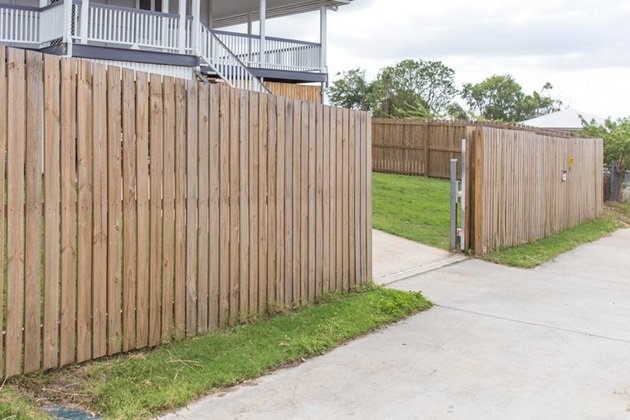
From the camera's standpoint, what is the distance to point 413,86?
2173 inches

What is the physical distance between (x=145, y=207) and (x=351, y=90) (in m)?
43.4

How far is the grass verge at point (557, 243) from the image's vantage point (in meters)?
9.69

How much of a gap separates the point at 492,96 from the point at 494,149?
186ft

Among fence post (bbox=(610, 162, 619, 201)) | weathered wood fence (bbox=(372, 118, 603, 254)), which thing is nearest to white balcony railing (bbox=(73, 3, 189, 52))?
weathered wood fence (bbox=(372, 118, 603, 254))

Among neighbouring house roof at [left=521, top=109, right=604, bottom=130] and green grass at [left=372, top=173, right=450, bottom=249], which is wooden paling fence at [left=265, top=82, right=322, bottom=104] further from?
neighbouring house roof at [left=521, top=109, right=604, bottom=130]

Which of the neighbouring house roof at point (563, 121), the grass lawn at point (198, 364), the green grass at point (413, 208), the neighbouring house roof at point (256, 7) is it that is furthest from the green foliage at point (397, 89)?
the grass lawn at point (198, 364)

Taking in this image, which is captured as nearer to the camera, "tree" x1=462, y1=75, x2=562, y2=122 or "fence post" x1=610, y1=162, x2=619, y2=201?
"fence post" x1=610, y1=162, x2=619, y2=201

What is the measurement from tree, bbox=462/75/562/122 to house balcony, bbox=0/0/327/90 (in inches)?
1915

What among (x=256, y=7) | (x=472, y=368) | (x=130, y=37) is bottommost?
(x=472, y=368)

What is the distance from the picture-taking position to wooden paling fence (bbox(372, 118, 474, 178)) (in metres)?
19.7

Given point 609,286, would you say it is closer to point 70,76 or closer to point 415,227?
point 415,227

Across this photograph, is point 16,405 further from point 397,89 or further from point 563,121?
point 397,89

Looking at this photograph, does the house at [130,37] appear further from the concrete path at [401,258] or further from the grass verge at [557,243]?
the grass verge at [557,243]

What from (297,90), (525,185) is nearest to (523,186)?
(525,185)
